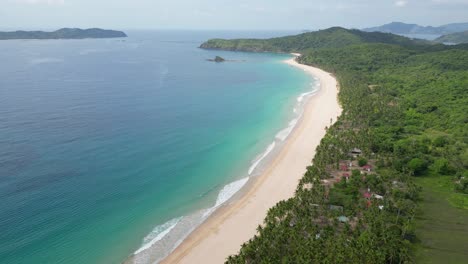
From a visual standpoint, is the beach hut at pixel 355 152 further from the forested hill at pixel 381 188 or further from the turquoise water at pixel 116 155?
the turquoise water at pixel 116 155


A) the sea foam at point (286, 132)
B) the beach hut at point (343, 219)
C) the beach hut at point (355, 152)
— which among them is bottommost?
the beach hut at point (343, 219)

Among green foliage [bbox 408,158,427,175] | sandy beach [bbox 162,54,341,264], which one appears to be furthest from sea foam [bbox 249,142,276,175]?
green foliage [bbox 408,158,427,175]

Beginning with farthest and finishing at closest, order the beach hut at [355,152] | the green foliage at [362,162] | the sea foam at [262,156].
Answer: the beach hut at [355,152], the sea foam at [262,156], the green foliage at [362,162]

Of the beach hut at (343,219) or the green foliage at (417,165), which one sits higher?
the green foliage at (417,165)

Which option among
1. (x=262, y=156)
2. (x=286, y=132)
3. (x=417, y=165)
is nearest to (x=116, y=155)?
(x=262, y=156)

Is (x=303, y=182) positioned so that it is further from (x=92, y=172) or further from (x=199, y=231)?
(x=92, y=172)

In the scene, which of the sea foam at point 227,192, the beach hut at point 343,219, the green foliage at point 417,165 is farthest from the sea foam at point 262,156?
the green foliage at point 417,165

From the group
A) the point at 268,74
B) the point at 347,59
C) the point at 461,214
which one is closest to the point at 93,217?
the point at 461,214
